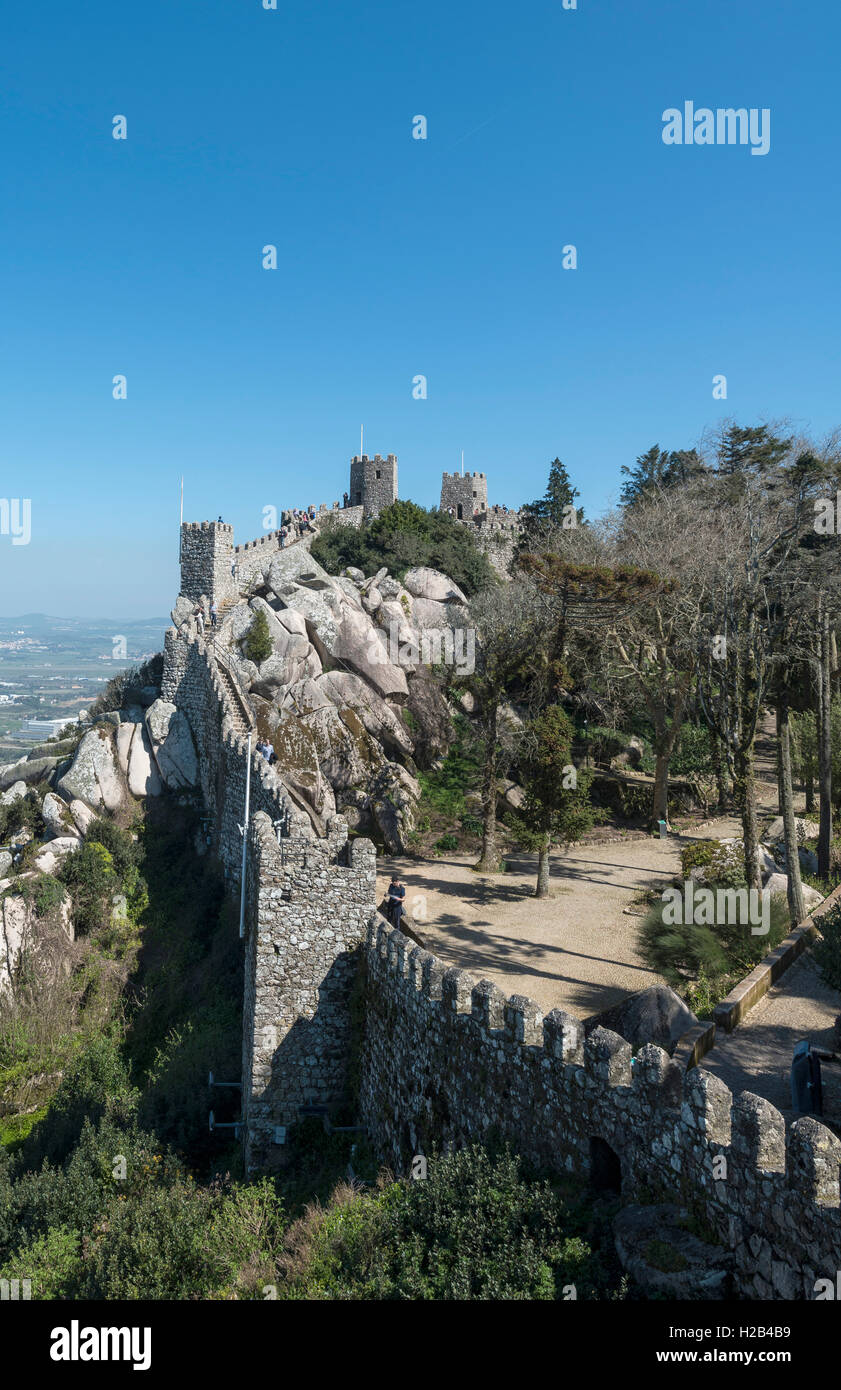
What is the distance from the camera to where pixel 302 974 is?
1316 centimetres

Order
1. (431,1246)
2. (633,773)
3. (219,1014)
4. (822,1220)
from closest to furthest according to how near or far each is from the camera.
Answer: (822,1220) → (431,1246) → (219,1014) → (633,773)

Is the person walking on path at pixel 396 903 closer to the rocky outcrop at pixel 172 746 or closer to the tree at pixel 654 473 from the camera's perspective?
the rocky outcrop at pixel 172 746

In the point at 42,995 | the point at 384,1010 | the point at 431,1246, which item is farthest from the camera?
the point at 42,995

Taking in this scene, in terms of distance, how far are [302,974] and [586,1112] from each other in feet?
20.1

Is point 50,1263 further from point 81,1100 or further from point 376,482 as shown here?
point 376,482

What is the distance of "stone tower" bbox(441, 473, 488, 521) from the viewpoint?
2388 inches

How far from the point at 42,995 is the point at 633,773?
20.3 meters

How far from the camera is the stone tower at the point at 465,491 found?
60.7 meters

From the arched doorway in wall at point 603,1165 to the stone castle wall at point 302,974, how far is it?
594 cm

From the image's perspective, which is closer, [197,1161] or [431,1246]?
[431,1246]

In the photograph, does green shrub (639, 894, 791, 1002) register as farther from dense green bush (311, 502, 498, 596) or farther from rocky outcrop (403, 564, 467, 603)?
dense green bush (311, 502, 498, 596)

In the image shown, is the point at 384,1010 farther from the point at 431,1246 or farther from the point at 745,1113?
the point at 745,1113

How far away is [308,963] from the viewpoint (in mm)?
13180
